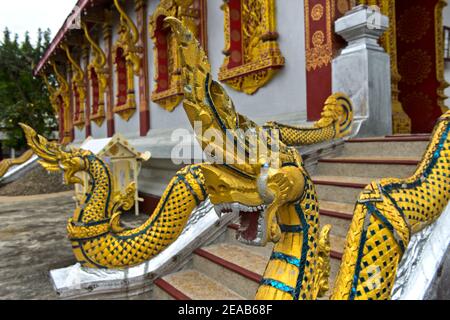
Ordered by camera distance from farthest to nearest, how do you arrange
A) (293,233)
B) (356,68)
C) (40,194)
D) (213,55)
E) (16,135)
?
(16,135)
(40,194)
(213,55)
(356,68)
(293,233)

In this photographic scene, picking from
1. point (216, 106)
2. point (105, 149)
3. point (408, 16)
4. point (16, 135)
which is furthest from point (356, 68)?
point (16, 135)

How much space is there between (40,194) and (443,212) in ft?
36.7

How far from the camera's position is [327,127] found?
11.3ft

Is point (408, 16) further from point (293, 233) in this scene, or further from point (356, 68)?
point (293, 233)

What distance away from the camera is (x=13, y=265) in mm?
3754

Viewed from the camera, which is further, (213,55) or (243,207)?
(213,55)

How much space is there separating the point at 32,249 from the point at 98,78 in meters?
6.98

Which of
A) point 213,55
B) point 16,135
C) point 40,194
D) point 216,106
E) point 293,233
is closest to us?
point 216,106

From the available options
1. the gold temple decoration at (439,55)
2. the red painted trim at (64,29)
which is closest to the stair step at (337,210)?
the gold temple decoration at (439,55)

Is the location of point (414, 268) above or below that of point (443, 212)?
below

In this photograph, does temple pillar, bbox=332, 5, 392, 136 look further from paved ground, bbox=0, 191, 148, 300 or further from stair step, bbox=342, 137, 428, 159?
paved ground, bbox=0, 191, 148, 300

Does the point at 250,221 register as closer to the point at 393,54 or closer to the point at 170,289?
the point at 170,289

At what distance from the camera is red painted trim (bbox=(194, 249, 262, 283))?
2.27 metres
